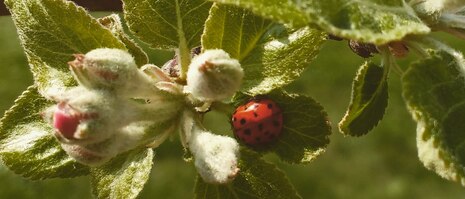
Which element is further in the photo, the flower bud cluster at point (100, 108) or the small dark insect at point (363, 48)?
the small dark insect at point (363, 48)

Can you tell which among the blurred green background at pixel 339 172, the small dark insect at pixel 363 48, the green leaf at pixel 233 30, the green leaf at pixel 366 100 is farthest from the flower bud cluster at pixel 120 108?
the blurred green background at pixel 339 172

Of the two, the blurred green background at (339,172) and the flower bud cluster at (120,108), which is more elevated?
the flower bud cluster at (120,108)

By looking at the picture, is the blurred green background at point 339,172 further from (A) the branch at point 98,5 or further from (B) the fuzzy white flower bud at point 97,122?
(B) the fuzzy white flower bud at point 97,122

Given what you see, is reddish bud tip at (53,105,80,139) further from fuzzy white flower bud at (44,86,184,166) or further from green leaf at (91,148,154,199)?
green leaf at (91,148,154,199)

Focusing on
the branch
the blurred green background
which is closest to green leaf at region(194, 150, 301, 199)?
the branch

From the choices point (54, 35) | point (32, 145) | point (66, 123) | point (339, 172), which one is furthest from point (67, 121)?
point (339, 172)

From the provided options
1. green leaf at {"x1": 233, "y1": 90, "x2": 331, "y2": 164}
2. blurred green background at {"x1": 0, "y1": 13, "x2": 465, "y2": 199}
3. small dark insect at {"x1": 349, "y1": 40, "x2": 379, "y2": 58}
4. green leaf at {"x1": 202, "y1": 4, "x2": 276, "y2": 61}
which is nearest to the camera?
green leaf at {"x1": 202, "y1": 4, "x2": 276, "y2": 61}
